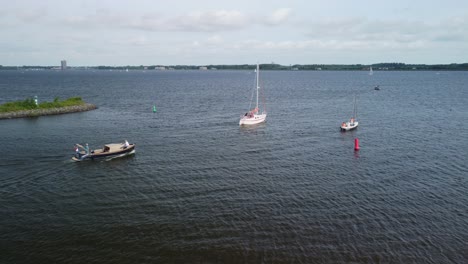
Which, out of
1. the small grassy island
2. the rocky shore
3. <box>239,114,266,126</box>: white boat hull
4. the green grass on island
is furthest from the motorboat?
the green grass on island

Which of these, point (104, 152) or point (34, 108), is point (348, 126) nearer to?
point (104, 152)

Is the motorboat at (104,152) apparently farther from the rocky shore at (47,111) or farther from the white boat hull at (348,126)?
the rocky shore at (47,111)

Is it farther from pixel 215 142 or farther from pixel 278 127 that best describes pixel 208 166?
pixel 278 127

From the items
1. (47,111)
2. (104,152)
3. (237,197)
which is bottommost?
(237,197)

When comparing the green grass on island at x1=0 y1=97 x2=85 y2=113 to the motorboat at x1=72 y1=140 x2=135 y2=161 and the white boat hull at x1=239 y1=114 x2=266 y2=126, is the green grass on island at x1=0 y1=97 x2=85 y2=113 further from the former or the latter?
the white boat hull at x1=239 y1=114 x2=266 y2=126

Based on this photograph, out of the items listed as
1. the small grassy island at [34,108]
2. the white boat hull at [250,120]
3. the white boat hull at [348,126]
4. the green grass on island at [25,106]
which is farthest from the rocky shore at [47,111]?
the white boat hull at [348,126]

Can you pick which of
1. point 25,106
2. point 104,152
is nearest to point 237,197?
point 104,152
